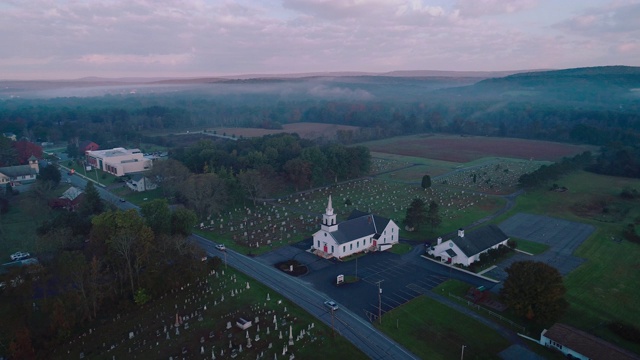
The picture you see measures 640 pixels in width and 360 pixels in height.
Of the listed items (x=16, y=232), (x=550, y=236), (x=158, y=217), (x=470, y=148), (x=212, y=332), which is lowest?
(x=470, y=148)

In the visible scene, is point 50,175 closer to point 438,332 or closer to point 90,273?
point 90,273

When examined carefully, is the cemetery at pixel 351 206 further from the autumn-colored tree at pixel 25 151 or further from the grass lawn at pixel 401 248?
the autumn-colored tree at pixel 25 151

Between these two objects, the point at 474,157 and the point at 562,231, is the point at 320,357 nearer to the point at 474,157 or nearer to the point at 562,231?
the point at 562,231

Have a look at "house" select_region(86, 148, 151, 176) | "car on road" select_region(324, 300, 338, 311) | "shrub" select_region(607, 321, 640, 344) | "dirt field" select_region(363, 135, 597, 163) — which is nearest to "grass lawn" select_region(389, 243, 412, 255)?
"car on road" select_region(324, 300, 338, 311)

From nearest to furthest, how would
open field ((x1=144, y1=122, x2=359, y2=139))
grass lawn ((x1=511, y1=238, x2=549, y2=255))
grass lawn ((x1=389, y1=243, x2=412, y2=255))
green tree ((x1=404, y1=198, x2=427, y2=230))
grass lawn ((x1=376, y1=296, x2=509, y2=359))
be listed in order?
grass lawn ((x1=376, y1=296, x2=509, y2=359)) < grass lawn ((x1=511, y1=238, x2=549, y2=255)) < grass lawn ((x1=389, y1=243, x2=412, y2=255)) < green tree ((x1=404, y1=198, x2=427, y2=230)) < open field ((x1=144, y1=122, x2=359, y2=139))

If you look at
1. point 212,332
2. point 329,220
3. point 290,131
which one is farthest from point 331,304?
point 290,131

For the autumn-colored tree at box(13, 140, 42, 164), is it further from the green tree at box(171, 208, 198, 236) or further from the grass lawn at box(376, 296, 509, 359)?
the grass lawn at box(376, 296, 509, 359)
